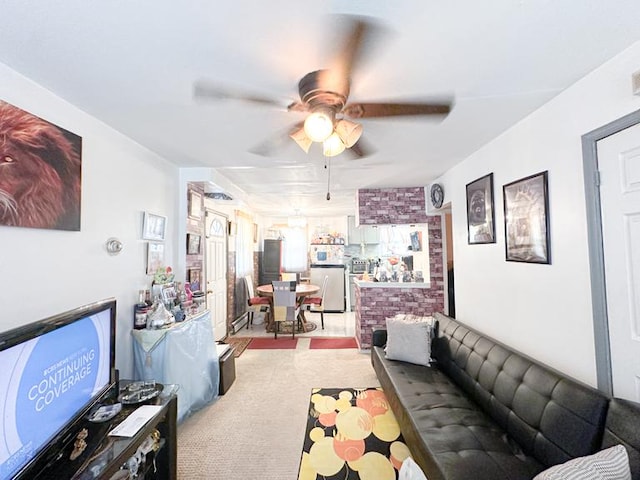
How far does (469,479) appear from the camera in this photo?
128cm

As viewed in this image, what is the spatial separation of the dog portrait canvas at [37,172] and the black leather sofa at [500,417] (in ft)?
7.95

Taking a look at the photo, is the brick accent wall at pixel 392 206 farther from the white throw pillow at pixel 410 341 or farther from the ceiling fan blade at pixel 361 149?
the white throw pillow at pixel 410 341

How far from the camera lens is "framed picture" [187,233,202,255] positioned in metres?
3.18

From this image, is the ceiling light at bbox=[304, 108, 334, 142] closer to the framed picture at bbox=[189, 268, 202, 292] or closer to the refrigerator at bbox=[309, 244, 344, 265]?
the framed picture at bbox=[189, 268, 202, 292]

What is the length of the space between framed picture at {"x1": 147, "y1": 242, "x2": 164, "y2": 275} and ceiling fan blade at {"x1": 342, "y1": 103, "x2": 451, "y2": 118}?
2.10 metres

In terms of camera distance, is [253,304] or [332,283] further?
[332,283]

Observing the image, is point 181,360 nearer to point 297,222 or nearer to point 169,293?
point 169,293

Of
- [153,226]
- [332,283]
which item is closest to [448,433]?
[153,226]

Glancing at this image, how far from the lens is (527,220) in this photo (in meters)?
1.96

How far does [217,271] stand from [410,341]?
9.90 ft

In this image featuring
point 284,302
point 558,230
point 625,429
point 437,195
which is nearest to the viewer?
point 625,429

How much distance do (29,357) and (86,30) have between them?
1283mm

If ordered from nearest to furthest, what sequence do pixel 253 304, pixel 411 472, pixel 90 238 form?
pixel 411 472, pixel 90 238, pixel 253 304

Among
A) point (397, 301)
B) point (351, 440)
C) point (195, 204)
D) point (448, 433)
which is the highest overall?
point (195, 204)
